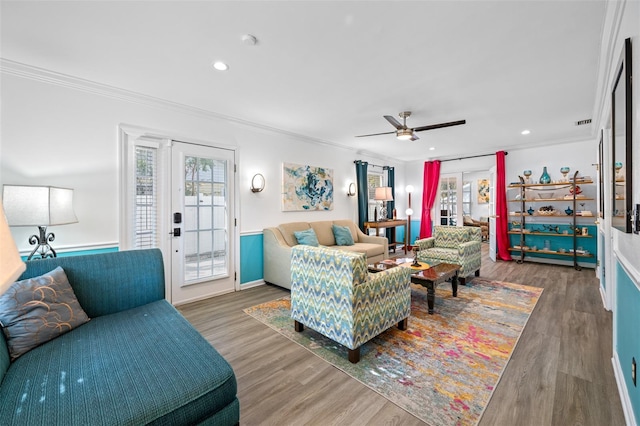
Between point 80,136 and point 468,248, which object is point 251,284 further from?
point 468,248

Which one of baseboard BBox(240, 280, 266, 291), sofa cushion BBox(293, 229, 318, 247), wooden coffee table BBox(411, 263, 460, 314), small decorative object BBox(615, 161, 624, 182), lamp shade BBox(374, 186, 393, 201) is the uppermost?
lamp shade BBox(374, 186, 393, 201)

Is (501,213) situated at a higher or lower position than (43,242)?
higher

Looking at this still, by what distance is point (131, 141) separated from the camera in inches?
127

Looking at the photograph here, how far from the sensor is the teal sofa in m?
1.10

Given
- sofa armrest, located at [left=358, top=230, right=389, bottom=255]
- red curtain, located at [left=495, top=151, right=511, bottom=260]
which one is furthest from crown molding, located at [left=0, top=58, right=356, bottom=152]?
red curtain, located at [left=495, top=151, right=511, bottom=260]

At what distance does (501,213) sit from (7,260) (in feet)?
23.4

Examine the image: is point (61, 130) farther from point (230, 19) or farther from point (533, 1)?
point (533, 1)

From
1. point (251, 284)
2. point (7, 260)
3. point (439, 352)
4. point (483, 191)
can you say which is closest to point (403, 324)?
point (439, 352)

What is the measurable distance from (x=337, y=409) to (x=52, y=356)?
62.0 inches

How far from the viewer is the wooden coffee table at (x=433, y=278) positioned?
312 centimetres

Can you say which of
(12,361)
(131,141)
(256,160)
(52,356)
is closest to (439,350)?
(52,356)

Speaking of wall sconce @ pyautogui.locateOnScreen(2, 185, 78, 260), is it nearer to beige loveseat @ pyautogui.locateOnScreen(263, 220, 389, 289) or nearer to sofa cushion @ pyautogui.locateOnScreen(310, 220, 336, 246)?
beige loveseat @ pyautogui.locateOnScreen(263, 220, 389, 289)

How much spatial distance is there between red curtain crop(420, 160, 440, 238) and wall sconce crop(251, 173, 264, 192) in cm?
475

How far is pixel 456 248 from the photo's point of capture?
15.4 ft
